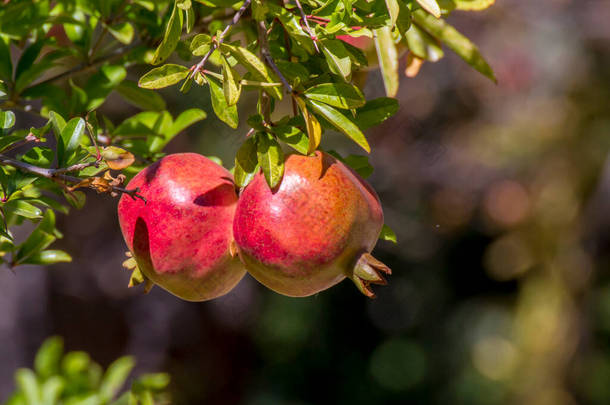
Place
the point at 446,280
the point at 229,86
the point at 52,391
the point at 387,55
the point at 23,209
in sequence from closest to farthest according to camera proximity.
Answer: the point at 229,86
the point at 23,209
the point at 387,55
the point at 52,391
the point at 446,280

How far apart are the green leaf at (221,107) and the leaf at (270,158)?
0.04m

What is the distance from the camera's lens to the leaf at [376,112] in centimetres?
68

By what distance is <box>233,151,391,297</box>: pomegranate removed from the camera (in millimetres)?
598

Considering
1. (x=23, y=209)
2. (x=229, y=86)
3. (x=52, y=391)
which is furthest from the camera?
(x=52, y=391)

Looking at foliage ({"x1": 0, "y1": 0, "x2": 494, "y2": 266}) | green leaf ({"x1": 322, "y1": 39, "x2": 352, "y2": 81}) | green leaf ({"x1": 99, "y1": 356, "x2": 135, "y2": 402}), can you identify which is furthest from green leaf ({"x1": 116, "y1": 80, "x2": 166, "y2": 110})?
green leaf ({"x1": 99, "y1": 356, "x2": 135, "y2": 402})

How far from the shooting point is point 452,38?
852 mm

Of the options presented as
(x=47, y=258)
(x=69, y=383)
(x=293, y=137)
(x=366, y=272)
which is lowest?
(x=69, y=383)

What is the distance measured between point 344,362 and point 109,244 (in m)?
1.34

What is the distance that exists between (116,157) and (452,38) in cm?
48

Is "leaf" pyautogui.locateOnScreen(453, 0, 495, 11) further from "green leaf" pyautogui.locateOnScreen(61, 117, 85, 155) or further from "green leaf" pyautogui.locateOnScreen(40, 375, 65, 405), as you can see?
"green leaf" pyautogui.locateOnScreen(40, 375, 65, 405)

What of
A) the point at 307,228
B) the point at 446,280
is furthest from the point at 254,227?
the point at 446,280

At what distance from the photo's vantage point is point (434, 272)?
10.8 feet

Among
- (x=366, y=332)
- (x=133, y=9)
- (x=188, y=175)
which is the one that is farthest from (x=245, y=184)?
(x=366, y=332)

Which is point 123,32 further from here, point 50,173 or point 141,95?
point 50,173
